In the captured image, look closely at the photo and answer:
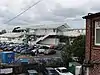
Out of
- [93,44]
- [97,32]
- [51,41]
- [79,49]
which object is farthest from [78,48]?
[51,41]

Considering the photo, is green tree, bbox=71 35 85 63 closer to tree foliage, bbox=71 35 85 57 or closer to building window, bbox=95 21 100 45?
tree foliage, bbox=71 35 85 57

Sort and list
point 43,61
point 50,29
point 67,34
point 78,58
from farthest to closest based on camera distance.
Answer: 1. point 50,29
2. point 67,34
3. point 78,58
4. point 43,61

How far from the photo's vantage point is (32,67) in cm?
2580

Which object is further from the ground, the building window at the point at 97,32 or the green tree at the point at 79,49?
the building window at the point at 97,32

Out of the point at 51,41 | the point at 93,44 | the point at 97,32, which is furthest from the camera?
the point at 51,41

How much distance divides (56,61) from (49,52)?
19.8 meters

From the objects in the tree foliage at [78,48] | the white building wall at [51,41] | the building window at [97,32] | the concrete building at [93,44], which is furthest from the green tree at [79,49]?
the white building wall at [51,41]

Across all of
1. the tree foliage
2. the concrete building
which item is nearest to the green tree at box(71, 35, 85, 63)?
the tree foliage

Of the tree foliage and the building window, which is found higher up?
the building window

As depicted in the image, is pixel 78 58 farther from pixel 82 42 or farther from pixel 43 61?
pixel 43 61

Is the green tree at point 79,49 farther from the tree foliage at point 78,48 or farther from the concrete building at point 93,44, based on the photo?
the concrete building at point 93,44

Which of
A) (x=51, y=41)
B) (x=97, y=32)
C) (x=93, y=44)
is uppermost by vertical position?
(x=97, y=32)

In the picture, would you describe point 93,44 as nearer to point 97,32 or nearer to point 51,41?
point 97,32

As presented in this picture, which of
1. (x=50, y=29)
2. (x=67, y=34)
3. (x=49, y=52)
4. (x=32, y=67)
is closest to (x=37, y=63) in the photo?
(x=32, y=67)
